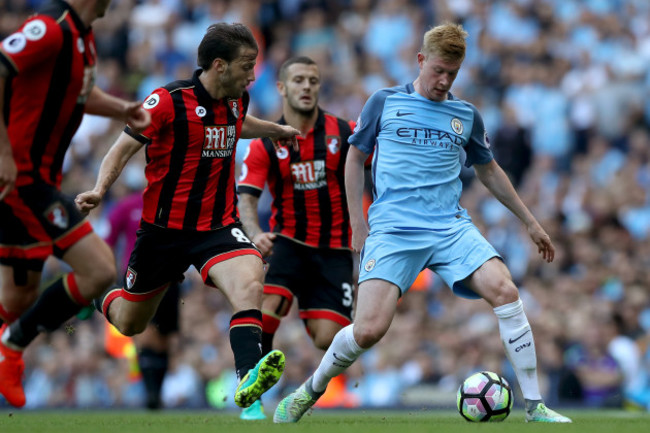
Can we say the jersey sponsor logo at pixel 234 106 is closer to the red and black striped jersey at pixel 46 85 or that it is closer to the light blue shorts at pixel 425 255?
the light blue shorts at pixel 425 255

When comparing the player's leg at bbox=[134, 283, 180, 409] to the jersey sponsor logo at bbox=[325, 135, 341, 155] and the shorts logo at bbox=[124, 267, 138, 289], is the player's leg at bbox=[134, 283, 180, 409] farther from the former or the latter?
the shorts logo at bbox=[124, 267, 138, 289]

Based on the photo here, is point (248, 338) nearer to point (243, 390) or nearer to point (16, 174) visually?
point (243, 390)

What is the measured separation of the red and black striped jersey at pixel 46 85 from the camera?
6.23 m

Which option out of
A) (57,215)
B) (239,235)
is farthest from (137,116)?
(239,235)

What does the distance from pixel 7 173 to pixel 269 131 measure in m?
2.76

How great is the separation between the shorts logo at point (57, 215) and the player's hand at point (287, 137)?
7.92 feet

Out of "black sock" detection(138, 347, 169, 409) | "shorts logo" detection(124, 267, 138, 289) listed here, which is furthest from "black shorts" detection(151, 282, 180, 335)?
"shorts logo" detection(124, 267, 138, 289)

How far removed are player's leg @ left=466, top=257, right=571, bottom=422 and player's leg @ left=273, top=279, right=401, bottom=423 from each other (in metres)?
0.60

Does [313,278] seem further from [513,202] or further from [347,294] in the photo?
[513,202]

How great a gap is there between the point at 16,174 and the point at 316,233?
3.61 metres

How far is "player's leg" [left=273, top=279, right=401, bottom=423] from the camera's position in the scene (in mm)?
7477

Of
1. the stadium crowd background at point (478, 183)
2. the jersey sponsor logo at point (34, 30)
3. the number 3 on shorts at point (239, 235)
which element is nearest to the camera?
the jersey sponsor logo at point (34, 30)

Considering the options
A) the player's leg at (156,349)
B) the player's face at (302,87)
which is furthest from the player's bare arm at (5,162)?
the player's leg at (156,349)

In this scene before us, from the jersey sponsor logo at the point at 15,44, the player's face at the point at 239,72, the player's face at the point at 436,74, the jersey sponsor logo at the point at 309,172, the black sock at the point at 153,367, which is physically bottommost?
the black sock at the point at 153,367
